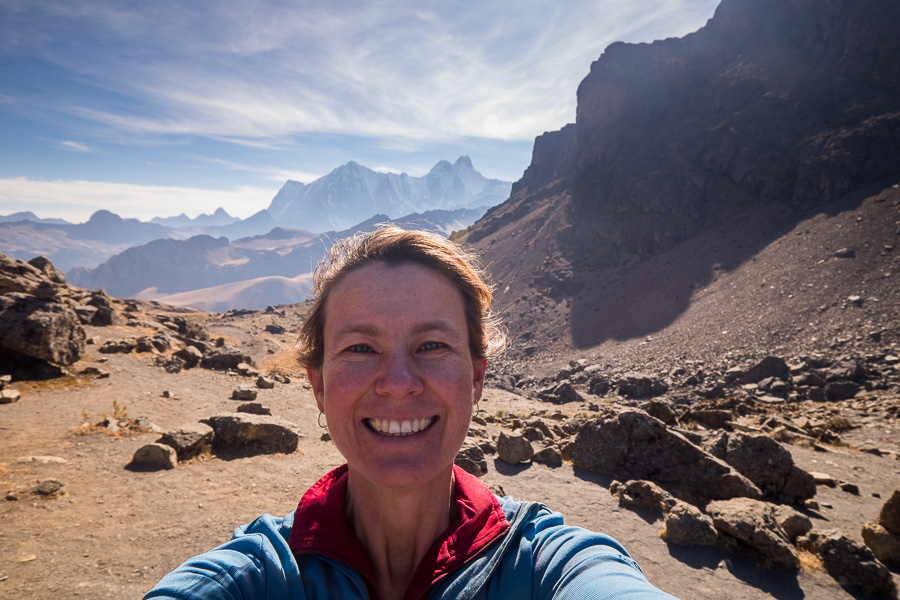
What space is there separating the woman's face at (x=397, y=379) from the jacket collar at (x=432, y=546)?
24 centimetres

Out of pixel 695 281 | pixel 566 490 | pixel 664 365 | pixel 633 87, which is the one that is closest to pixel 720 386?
pixel 664 365

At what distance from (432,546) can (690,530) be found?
620 cm

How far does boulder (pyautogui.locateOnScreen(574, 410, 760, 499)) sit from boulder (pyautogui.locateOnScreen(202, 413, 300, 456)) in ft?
22.6

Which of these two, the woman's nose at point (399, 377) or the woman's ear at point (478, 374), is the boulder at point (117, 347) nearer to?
the woman's ear at point (478, 374)

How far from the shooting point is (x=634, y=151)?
77.8 metres

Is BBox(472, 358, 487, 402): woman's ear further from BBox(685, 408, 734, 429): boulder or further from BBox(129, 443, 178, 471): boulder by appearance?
BBox(685, 408, 734, 429): boulder

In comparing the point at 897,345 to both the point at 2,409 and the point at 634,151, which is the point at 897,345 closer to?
the point at 2,409

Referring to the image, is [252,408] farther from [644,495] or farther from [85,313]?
[85,313]

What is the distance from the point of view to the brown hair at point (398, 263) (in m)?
2.48

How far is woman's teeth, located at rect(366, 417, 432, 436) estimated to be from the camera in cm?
218

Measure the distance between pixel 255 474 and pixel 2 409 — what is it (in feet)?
23.3

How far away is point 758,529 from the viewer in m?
6.06

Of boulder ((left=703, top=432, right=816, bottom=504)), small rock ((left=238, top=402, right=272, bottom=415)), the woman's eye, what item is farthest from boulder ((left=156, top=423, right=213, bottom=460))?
boulder ((left=703, top=432, right=816, bottom=504))

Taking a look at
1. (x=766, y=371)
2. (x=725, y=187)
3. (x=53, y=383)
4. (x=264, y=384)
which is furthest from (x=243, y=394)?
(x=725, y=187)
